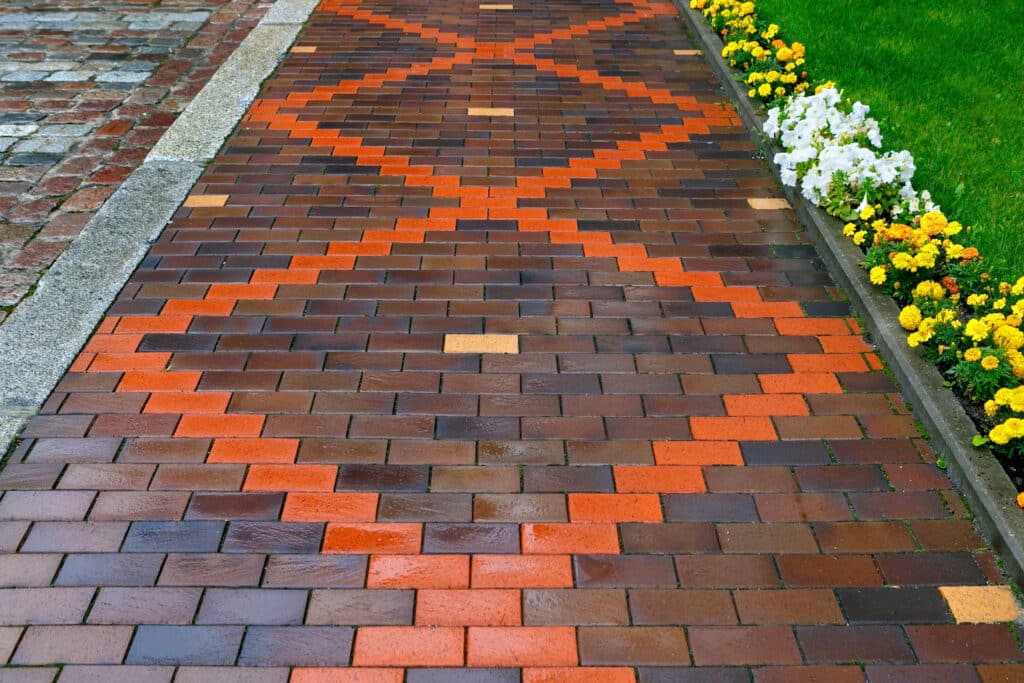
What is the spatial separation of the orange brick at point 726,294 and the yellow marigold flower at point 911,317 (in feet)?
1.90

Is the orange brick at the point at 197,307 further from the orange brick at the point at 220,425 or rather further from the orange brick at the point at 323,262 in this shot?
the orange brick at the point at 220,425

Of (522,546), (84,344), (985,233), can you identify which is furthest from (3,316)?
(985,233)

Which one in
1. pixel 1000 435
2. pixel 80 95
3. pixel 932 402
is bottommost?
pixel 80 95

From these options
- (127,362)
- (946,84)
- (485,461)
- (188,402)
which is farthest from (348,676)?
(946,84)

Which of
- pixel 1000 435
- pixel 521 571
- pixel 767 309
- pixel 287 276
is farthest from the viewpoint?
pixel 287 276

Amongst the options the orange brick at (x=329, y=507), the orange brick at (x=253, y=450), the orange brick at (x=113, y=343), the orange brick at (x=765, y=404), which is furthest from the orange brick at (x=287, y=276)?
the orange brick at (x=765, y=404)

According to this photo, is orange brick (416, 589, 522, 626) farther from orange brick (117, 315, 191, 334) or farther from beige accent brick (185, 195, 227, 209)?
beige accent brick (185, 195, 227, 209)

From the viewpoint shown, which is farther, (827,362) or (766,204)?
(766,204)

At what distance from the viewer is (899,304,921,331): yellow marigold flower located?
3.06 m

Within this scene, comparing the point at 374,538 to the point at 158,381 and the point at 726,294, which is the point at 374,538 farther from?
the point at 726,294

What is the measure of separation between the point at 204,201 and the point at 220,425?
175 cm

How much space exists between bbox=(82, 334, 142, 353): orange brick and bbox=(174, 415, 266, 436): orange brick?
0.52 m

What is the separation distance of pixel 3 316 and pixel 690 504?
2.65 metres

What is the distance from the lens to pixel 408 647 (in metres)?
2.15
